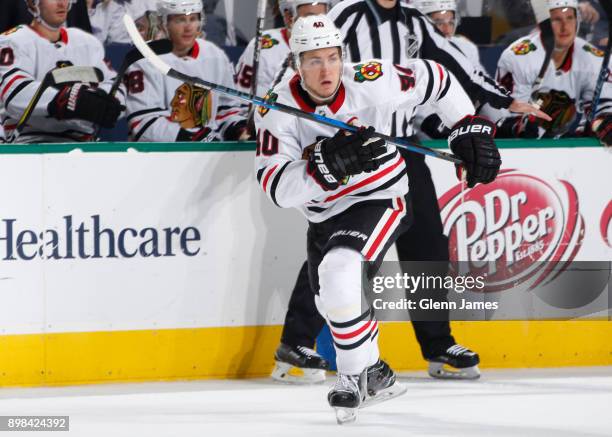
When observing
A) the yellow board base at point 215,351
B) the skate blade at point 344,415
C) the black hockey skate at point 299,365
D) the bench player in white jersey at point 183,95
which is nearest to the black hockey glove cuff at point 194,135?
the bench player in white jersey at point 183,95

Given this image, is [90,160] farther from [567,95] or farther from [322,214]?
[567,95]

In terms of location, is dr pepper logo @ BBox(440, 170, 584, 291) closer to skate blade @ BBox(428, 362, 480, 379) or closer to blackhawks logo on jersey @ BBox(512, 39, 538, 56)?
skate blade @ BBox(428, 362, 480, 379)

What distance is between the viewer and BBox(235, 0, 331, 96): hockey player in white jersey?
4.83 m

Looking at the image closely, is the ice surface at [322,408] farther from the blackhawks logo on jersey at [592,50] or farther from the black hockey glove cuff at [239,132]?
the blackhawks logo on jersey at [592,50]

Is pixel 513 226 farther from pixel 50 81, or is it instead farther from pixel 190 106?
pixel 50 81

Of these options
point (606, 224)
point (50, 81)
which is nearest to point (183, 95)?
point (50, 81)

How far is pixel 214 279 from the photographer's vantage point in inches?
167

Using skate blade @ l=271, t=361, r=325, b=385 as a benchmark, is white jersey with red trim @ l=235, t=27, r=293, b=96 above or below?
above

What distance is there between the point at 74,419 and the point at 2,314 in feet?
2.03

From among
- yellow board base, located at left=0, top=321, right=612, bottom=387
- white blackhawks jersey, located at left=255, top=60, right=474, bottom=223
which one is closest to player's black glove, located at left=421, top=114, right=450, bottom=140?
yellow board base, located at left=0, top=321, right=612, bottom=387

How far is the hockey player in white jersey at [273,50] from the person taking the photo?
483cm

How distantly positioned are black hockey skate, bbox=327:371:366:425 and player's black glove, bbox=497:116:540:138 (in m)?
1.67

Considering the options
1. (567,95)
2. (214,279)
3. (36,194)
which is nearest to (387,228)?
(214,279)

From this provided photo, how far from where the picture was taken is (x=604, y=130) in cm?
439
